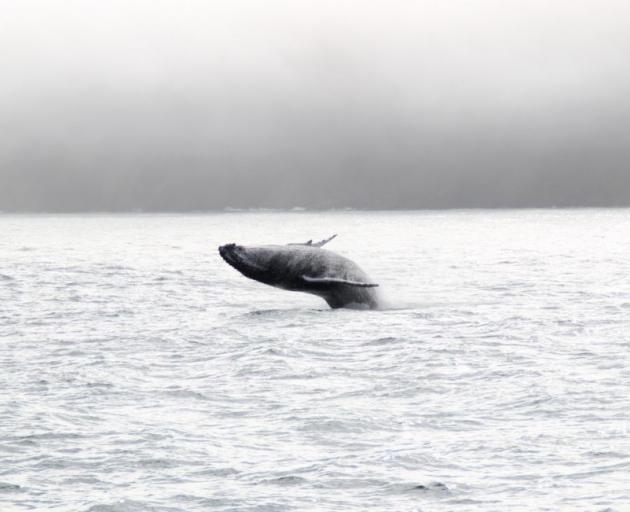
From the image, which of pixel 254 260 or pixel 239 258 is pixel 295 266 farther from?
pixel 239 258

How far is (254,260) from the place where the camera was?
75.9 ft

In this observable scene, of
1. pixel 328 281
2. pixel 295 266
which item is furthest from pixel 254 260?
pixel 328 281

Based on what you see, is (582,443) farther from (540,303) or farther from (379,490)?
(540,303)

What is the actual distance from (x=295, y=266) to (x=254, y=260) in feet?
2.97

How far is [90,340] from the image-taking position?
20.6 metres

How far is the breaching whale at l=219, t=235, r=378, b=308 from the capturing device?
23094 millimetres

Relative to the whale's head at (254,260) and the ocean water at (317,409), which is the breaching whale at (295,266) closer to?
the whale's head at (254,260)

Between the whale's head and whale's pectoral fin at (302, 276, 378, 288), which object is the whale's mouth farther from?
whale's pectoral fin at (302, 276, 378, 288)

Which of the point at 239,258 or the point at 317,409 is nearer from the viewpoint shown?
the point at 317,409

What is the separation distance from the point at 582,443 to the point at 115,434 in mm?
5119

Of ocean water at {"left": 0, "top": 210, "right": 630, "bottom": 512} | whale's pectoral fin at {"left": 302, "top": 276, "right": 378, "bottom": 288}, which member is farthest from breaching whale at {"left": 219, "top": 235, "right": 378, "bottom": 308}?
ocean water at {"left": 0, "top": 210, "right": 630, "bottom": 512}

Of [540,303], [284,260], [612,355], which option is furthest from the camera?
[540,303]

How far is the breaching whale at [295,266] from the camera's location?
23.1m

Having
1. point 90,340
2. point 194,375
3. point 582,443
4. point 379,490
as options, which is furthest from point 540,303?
point 379,490
